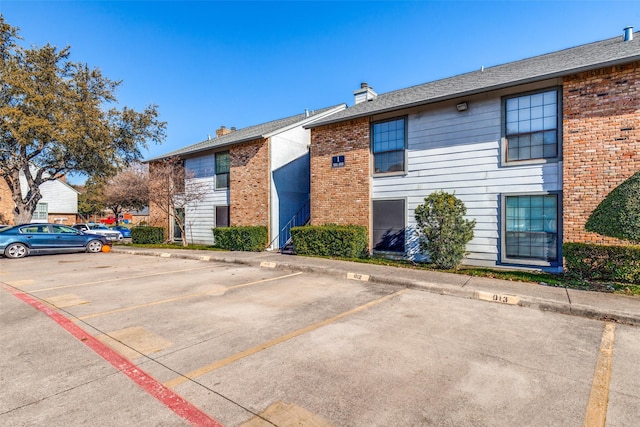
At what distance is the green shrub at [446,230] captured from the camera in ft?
30.2

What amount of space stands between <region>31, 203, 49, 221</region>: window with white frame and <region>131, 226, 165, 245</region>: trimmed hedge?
2675cm

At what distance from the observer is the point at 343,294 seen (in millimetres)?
6992

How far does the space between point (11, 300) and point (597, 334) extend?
10.5 meters

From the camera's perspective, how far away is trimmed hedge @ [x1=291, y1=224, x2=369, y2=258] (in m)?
11.5

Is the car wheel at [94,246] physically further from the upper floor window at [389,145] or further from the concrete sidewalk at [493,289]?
the upper floor window at [389,145]

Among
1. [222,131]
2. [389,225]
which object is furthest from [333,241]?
[222,131]

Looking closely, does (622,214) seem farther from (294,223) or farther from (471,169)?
(294,223)

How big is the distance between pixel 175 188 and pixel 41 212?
1220 inches

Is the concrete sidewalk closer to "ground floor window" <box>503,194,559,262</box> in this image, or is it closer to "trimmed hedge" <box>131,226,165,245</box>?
"ground floor window" <box>503,194,559,262</box>

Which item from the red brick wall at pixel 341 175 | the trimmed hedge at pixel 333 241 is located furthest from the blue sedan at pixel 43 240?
the red brick wall at pixel 341 175

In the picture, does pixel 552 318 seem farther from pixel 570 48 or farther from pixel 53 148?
pixel 53 148

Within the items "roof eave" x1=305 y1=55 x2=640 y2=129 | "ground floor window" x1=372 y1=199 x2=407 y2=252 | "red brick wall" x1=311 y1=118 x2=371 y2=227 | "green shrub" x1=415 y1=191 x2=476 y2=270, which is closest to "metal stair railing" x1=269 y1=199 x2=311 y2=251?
"red brick wall" x1=311 y1=118 x2=371 y2=227

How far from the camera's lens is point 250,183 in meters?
15.8

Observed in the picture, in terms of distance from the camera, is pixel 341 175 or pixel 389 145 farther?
pixel 341 175
